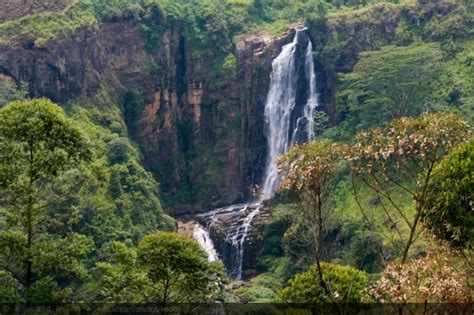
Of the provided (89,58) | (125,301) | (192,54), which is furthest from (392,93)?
(125,301)

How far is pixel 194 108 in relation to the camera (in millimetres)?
42375

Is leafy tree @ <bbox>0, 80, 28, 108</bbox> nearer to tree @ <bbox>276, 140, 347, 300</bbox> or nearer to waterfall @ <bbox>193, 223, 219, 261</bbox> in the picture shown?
waterfall @ <bbox>193, 223, 219, 261</bbox>

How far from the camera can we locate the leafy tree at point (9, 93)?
3408cm

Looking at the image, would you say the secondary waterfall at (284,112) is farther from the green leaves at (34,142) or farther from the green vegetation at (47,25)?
the green leaves at (34,142)

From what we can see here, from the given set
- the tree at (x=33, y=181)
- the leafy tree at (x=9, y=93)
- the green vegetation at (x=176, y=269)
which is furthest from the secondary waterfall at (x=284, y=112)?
the tree at (x=33, y=181)

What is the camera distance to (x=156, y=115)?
41.5 meters

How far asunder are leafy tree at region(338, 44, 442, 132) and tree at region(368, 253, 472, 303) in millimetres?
25207

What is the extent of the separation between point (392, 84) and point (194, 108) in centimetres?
1200

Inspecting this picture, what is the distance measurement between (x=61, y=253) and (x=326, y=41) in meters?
30.4

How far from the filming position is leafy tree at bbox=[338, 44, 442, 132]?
34906 millimetres

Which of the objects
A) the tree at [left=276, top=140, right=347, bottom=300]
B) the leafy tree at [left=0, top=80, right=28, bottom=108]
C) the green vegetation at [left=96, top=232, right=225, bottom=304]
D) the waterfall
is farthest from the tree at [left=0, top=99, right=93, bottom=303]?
the waterfall

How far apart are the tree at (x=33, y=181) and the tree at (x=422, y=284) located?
17.2 ft

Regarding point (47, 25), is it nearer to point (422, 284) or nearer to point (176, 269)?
point (176, 269)

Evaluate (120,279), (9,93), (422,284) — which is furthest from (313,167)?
(9,93)
